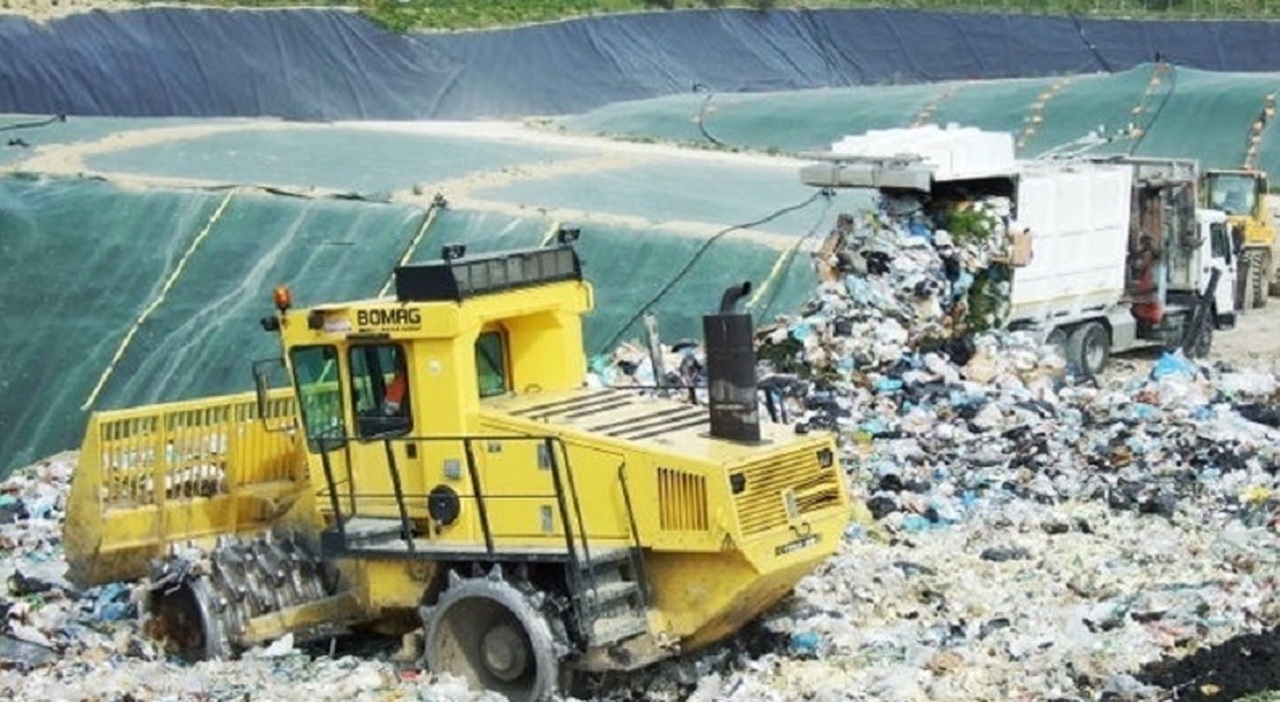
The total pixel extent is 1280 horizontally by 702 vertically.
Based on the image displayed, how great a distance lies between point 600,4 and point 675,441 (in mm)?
33449

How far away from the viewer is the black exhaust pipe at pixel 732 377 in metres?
9.04

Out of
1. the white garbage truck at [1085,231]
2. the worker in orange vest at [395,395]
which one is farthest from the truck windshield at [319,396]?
the white garbage truck at [1085,231]

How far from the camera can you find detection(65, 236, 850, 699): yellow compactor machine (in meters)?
9.04

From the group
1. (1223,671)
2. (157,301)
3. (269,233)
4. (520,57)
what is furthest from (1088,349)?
(520,57)

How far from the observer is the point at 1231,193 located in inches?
1014

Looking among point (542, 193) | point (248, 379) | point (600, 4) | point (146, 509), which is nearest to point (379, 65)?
point (600, 4)

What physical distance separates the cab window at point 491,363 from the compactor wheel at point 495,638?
980mm

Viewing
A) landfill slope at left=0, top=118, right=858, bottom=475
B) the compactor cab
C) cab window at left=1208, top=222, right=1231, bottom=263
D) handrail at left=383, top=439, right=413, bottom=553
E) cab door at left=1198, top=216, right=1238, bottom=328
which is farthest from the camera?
the compactor cab

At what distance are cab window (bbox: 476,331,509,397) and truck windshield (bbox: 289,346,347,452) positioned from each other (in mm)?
670

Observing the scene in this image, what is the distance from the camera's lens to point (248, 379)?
1806 centimetres

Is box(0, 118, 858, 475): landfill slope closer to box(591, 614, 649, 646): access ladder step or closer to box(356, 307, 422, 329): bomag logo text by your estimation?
box(356, 307, 422, 329): bomag logo text

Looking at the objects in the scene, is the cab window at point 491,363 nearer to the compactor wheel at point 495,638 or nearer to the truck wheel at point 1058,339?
the compactor wheel at point 495,638

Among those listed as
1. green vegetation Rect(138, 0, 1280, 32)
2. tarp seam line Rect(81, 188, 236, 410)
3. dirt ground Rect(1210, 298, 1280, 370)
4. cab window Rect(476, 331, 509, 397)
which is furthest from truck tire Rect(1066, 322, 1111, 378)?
green vegetation Rect(138, 0, 1280, 32)

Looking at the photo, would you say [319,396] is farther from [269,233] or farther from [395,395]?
[269,233]
